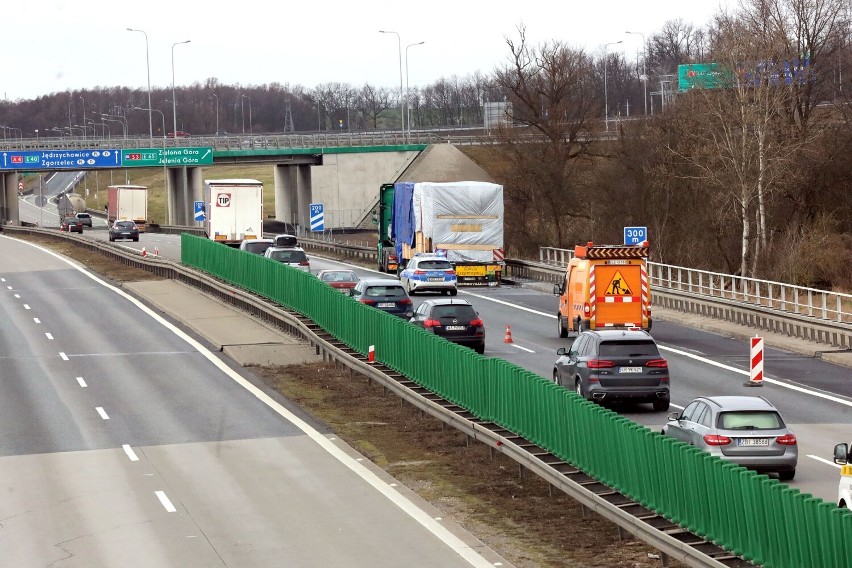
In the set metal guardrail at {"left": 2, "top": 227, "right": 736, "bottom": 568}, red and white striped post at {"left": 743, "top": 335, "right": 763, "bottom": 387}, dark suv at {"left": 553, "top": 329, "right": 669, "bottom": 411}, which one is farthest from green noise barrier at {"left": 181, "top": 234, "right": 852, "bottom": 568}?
red and white striped post at {"left": 743, "top": 335, "right": 763, "bottom": 387}

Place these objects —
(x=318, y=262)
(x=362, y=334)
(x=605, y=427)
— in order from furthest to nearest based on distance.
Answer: (x=318, y=262)
(x=362, y=334)
(x=605, y=427)

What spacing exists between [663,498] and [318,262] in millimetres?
55184

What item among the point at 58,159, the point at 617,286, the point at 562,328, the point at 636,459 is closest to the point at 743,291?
the point at 562,328

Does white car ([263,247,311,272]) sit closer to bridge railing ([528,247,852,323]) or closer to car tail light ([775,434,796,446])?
bridge railing ([528,247,852,323])

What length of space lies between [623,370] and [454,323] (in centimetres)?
907

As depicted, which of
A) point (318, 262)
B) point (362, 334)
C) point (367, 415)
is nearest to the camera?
point (367, 415)

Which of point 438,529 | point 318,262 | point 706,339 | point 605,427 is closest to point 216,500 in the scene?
point 438,529

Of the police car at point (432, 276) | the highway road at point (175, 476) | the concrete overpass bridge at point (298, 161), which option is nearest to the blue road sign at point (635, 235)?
the police car at point (432, 276)

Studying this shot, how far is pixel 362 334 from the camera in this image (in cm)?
3225

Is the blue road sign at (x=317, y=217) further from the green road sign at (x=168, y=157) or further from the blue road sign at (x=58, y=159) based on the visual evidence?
the blue road sign at (x=58, y=159)

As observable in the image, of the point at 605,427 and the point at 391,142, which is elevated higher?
the point at 391,142

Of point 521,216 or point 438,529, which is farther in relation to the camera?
point 521,216

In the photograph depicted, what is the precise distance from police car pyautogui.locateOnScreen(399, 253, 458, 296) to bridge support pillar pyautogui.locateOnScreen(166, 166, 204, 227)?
58625 mm

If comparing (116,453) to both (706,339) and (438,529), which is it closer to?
(438,529)
